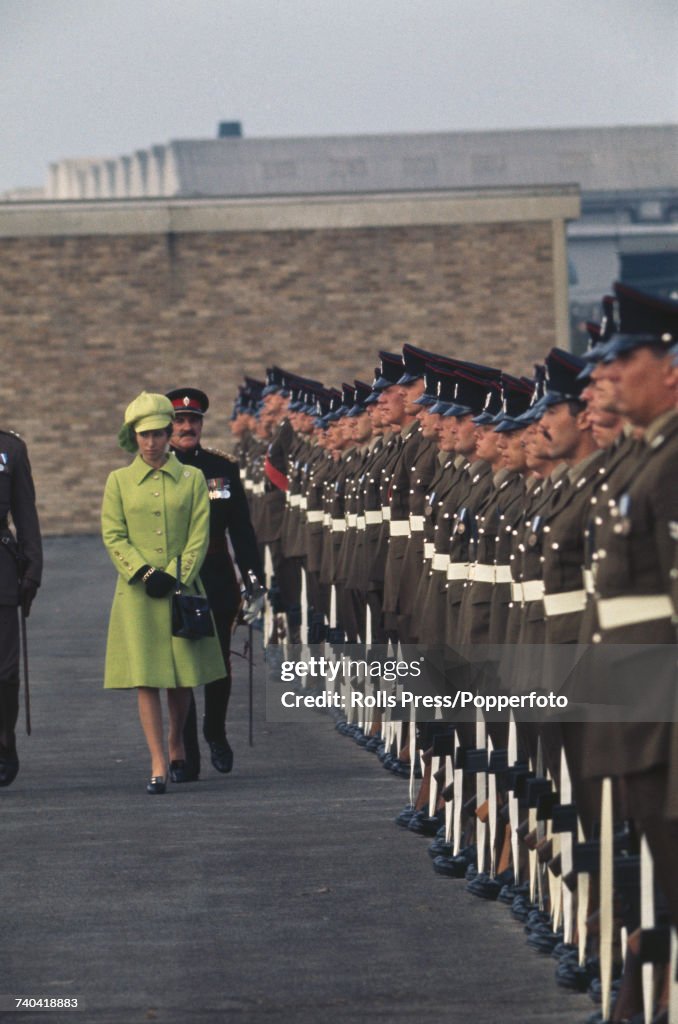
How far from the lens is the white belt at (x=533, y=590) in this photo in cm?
838

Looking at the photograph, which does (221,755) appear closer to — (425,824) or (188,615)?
(188,615)

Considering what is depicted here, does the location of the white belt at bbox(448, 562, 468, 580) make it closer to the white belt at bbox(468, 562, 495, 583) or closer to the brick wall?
the white belt at bbox(468, 562, 495, 583)

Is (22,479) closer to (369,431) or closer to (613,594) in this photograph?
(369,431)

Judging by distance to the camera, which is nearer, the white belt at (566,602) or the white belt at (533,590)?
the white belt at (566,602)

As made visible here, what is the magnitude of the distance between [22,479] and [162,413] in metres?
0.88

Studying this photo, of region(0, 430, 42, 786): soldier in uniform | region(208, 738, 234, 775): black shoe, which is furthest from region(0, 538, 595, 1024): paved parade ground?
region(0, 430, 42, 786): soldier in uniform

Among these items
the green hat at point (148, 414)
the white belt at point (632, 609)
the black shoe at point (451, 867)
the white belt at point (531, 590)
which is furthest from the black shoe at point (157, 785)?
the white belt at point (632, 609)

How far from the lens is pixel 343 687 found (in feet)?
52.1

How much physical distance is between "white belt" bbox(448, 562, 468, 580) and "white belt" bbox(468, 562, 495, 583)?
0.40 meters

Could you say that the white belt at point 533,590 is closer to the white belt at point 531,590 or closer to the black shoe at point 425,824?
the white belt at point 531,590

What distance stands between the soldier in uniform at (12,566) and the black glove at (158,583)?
2.21ft

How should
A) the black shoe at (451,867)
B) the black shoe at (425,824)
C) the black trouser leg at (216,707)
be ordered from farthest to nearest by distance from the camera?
the black trouser leg at (216,707)
the black shoe at (425,824)
the black shoe at (451,867)

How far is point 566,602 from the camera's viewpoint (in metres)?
7.86

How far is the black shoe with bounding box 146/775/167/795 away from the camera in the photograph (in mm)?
11906
